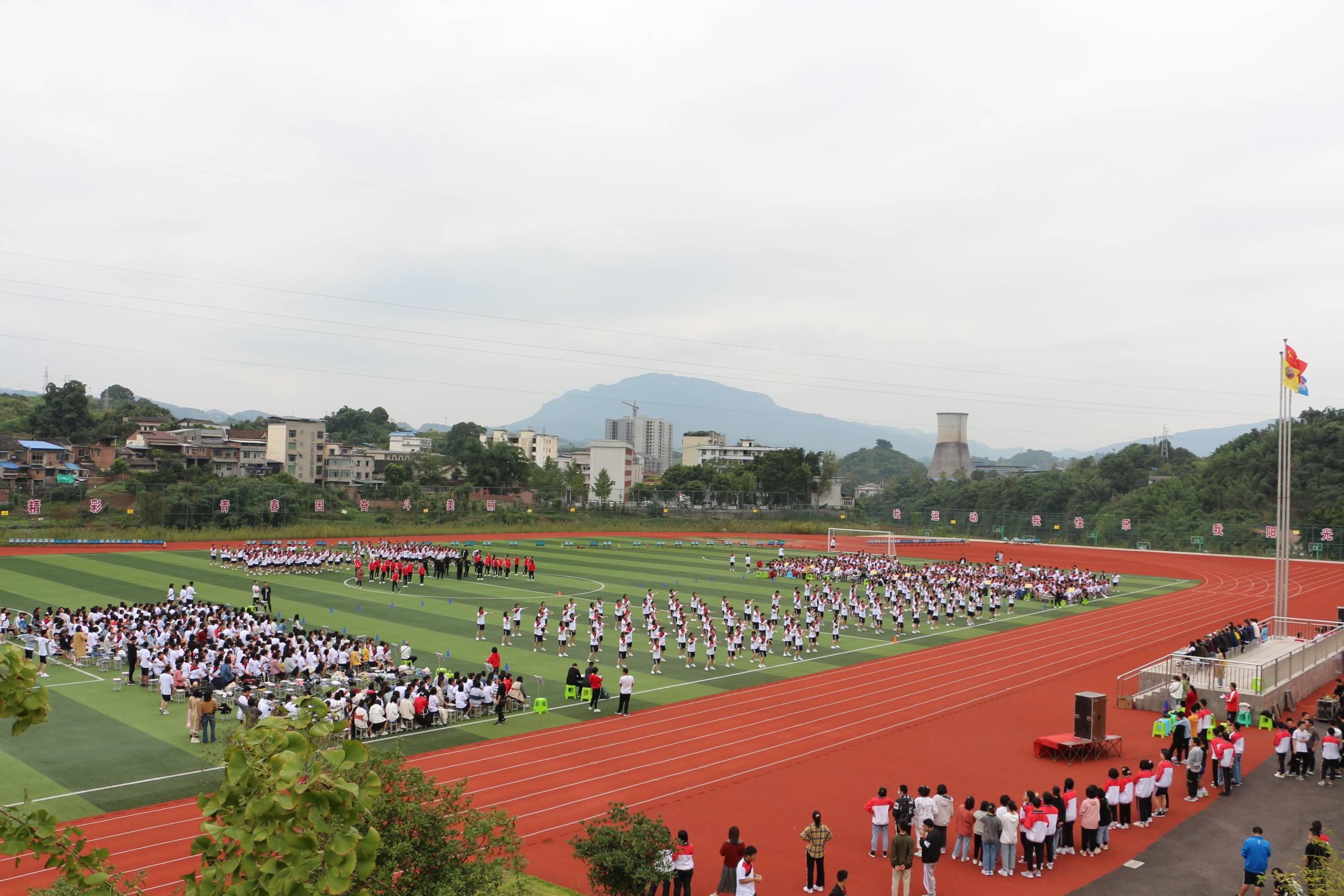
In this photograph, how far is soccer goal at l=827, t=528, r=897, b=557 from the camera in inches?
2724

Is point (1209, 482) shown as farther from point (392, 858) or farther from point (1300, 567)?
point (392, 858)

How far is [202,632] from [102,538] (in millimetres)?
40359

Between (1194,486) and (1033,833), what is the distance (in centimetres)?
8715

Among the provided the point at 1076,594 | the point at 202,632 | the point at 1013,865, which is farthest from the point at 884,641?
the point at 202,632

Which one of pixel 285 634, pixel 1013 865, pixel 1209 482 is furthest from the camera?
pixel 1209 482

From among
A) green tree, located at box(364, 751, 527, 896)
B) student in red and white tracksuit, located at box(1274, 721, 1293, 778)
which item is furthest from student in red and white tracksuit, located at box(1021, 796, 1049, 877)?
green tree, located at box(364, 751, 527, 896)

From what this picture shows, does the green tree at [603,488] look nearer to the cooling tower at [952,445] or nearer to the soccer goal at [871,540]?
the soccer goal at [871,540]

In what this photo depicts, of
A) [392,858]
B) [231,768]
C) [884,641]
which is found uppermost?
[231,768]

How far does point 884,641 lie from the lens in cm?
3534

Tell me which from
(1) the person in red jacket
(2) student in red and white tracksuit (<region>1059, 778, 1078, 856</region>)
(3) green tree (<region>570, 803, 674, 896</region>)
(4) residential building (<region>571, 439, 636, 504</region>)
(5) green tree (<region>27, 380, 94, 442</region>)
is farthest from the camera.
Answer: (4) residential building (<region>571, 439, 636, 504</region>)

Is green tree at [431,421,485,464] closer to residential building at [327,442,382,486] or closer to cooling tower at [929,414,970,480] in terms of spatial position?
residential building at [327,442,382,486]

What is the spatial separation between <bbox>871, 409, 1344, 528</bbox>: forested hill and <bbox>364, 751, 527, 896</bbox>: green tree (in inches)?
3342

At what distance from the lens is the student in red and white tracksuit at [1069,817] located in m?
15.2

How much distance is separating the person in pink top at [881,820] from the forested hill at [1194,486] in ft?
252
